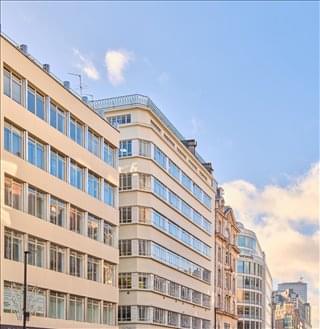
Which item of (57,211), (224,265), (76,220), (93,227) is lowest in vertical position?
(224,265)

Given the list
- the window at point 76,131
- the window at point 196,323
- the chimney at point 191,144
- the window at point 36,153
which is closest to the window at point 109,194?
the window at point 76,131

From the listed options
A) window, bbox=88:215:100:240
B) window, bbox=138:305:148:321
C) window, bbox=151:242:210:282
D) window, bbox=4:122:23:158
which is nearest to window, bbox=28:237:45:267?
window, bbox=4:122:23:158

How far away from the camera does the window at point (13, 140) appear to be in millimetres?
46169

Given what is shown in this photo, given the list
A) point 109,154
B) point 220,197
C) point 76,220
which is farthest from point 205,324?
point 76,220

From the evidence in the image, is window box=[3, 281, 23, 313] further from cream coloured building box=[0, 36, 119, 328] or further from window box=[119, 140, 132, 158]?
window box=[119, 140, 132, 158]

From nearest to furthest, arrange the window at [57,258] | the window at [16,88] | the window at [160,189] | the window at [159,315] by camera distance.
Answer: the window at [16,88] < the window at [57,258] < the window at [159,315] < the window at [160,189]

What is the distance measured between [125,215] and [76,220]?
64.5 feet

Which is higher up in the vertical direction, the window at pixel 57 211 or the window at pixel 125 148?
the window at pixel 125 148

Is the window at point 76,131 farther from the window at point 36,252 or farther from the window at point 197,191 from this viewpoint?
the window at point 197,191

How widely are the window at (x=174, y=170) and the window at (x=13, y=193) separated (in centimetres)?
3881

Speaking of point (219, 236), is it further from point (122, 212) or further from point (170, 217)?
point (122, 212)

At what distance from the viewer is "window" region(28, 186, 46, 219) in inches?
1932

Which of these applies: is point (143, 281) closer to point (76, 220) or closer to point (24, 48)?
point (76, 220)

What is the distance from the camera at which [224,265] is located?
121812mm
